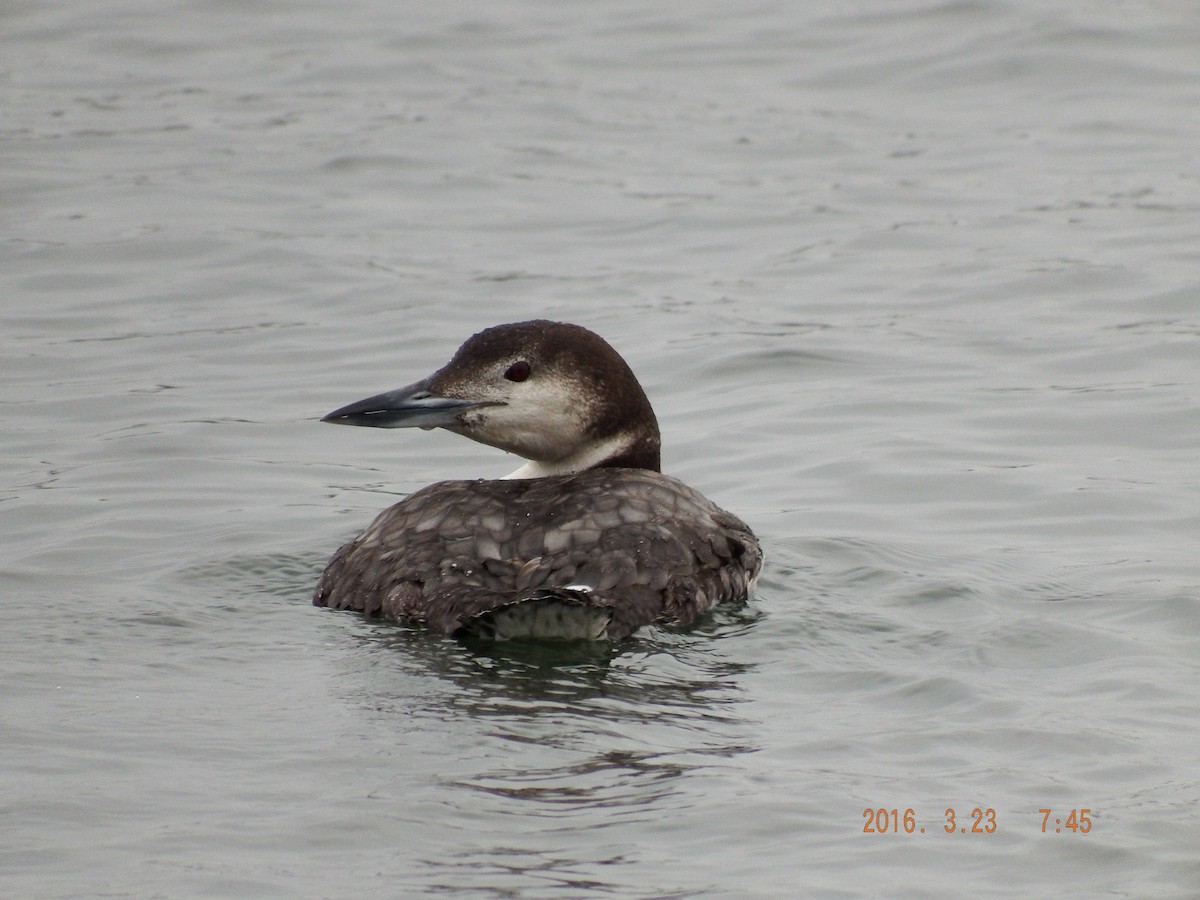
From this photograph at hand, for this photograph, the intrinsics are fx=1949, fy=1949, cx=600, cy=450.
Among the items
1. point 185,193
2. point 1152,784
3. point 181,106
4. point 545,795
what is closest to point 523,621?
point 545,795

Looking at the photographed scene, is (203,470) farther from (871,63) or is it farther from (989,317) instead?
(871,63)

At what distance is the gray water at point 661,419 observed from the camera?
4.04m

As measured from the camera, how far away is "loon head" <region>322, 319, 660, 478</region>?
5.77m

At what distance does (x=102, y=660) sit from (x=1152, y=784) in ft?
8.63

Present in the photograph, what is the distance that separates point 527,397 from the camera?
5797 millimetres

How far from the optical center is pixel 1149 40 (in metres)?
14.1

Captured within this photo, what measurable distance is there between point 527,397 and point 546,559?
2.60 ft

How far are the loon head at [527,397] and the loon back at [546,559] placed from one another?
219mm

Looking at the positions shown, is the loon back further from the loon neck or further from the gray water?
the loon neck
